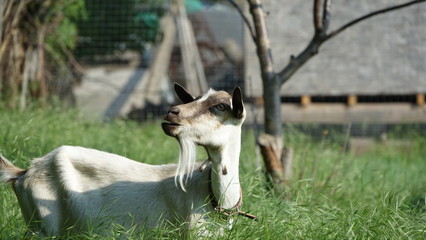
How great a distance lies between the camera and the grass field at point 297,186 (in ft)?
11.9

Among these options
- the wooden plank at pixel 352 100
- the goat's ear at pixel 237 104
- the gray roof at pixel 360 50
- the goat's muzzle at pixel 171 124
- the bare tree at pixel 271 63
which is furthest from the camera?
the wooden plank at pixel 352 100

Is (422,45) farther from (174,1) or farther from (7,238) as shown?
(7,238)

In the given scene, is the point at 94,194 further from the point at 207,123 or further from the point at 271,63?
the point at 271,63

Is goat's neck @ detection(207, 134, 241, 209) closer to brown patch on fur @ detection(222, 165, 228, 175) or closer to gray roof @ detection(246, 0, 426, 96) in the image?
brown patch on fur @ detection(222, 165, 228, 175)

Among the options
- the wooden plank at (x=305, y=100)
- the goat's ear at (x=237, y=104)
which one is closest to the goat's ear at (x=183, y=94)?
the goat's ear at (x=237, y=104)

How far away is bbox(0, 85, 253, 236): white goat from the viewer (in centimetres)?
341

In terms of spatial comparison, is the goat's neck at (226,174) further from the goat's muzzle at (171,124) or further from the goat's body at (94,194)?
the goat's muzzle at (171,124)

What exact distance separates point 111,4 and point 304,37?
369 cm

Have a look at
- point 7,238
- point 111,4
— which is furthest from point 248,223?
point 111,4

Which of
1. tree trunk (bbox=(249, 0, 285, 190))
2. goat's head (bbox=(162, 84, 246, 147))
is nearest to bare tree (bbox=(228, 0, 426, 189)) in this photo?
tree trunk (bbox=(249, 0, 285, 190))

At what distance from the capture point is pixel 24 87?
9.02 meters

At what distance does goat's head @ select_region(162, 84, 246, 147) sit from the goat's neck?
74 millimetres

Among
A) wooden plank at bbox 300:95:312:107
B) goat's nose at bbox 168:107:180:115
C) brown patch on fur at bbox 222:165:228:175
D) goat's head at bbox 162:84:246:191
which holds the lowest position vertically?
wooden plank at bbox 300:95:312:107

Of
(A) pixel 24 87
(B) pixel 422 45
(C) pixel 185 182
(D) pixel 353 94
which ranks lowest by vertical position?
(D) pixel 353 94
